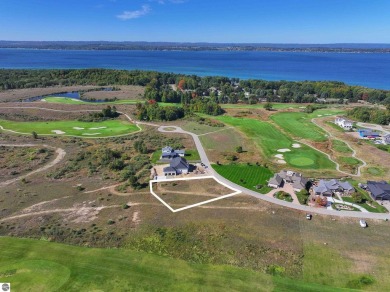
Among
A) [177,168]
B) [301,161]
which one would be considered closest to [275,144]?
[301,161]

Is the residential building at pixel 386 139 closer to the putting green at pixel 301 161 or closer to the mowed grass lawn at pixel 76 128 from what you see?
the putting green at pixel 301 161

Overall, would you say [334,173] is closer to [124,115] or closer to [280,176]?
[280,176]

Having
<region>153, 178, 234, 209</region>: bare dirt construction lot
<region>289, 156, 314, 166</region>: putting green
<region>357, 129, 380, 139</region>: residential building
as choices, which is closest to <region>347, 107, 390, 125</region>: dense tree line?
<region>357, 129, 380, 139</region>: residential building

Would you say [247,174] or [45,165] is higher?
[247,174]

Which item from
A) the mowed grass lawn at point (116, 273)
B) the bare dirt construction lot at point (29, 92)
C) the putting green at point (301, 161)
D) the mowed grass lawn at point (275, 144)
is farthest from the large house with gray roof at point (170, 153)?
the bare dirt construction lot at point (29, 92)

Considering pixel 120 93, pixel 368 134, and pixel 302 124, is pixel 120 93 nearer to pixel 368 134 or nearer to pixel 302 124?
pixel 302 124

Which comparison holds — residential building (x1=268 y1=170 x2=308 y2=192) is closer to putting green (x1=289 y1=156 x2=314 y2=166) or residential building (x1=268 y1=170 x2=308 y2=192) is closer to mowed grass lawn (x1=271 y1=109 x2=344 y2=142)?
putting green (x1=289 y1=156 x2=314 y2=166)

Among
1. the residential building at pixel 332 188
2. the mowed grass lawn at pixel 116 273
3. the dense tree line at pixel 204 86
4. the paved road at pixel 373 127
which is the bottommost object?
the mowed grass lawn at pixel 116 273
